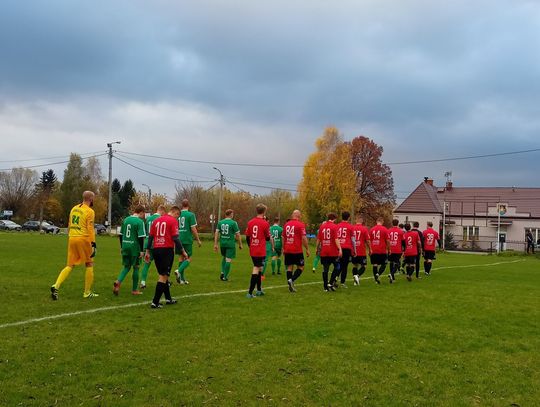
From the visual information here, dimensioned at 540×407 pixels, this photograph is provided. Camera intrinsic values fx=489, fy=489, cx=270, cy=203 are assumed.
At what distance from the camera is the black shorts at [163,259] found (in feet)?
31.3

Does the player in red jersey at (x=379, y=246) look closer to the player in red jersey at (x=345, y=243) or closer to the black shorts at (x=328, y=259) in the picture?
the player in red jersey at (x=345, y=243)

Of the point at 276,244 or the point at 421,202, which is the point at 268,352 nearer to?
the point at 276,244

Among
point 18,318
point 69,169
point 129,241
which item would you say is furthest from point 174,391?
point 69,169

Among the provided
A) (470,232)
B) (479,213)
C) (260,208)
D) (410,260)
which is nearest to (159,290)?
(260,208)

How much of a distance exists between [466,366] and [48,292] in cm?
878

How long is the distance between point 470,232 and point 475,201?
5.60 metres

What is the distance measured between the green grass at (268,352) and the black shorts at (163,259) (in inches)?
29.4

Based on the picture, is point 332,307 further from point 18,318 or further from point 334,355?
point 18,318

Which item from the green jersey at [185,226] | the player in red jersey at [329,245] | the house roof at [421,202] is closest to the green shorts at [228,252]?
the green jersey at [185,226]

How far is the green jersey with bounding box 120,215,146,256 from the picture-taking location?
432 inches

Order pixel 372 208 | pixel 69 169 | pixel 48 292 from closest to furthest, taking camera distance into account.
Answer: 1. pixel 48 292
2. pixel 372 208
3. pixel 69 169

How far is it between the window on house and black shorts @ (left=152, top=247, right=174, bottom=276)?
63895mm

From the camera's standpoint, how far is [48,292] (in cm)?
1091

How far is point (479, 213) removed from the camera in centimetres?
6912
